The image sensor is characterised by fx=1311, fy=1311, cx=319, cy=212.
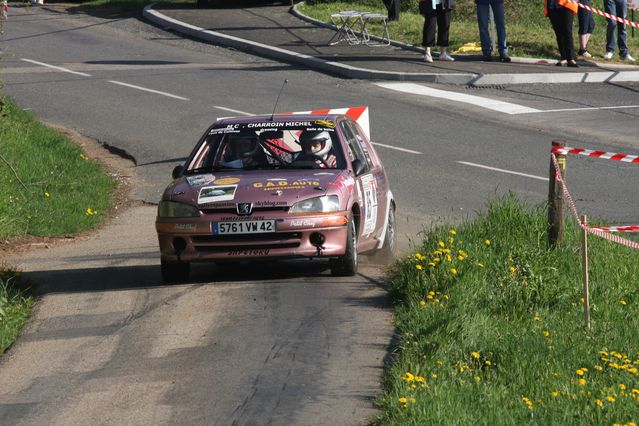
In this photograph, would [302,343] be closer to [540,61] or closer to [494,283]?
[494,283]

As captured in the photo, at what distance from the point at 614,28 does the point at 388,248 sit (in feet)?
47.8

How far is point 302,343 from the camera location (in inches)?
349

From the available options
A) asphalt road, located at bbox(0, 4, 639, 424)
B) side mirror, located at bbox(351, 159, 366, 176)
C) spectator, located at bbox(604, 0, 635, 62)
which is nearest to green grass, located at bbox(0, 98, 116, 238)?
asphalt road, located at bbox(0, 4, 639, 424)

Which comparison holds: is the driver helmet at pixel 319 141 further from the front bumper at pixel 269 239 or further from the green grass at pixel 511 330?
the green grass at pixel 511 330

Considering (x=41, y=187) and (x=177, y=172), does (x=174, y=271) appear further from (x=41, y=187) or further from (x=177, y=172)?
(x=41, y=187)

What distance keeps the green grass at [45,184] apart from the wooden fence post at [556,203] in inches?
210

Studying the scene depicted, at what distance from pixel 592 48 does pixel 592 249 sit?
16319mm

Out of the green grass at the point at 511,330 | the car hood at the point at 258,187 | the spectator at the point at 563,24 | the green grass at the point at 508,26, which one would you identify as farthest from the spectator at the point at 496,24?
the car hood at the point at 258,187

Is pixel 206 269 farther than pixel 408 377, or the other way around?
pixel 206 269

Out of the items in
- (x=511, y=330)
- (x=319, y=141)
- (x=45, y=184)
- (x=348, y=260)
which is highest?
(x=319, y=141)

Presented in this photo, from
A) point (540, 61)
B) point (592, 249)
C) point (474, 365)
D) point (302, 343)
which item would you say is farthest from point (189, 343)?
point (540, 61)

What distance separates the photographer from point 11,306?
10.6 metres

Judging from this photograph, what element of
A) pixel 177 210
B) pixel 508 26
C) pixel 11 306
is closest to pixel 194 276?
pixel 177 210

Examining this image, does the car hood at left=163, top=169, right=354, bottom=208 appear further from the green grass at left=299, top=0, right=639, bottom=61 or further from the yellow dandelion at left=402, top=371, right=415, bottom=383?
the green grass at left=299, top=0, right=639, bottom=61
